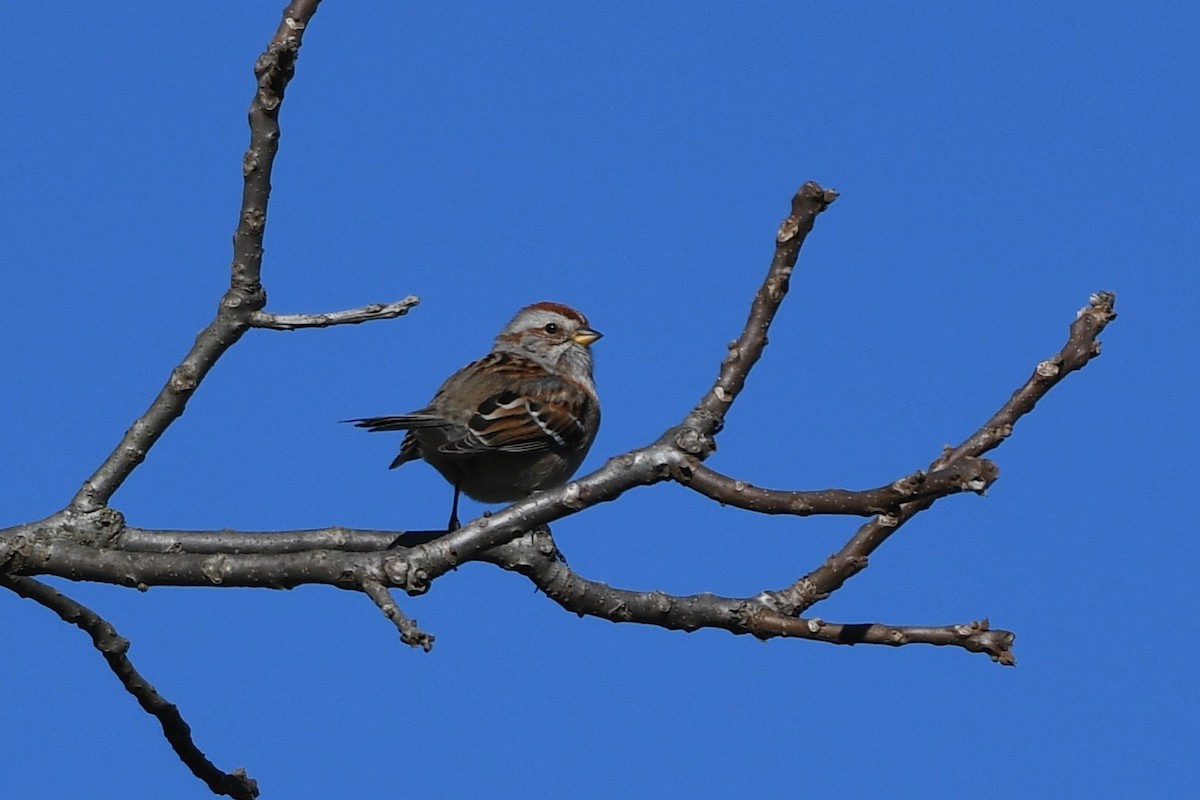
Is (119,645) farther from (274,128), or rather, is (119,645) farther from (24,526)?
(274,128)

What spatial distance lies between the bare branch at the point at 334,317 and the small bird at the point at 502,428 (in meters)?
2.14

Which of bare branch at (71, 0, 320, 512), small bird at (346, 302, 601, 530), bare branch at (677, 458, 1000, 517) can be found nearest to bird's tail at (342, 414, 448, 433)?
small bird at (346, 302, 601, 530)

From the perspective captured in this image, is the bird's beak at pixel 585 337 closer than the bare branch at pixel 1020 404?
No

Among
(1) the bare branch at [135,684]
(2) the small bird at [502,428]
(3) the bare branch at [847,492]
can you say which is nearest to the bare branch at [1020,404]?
(3) the bare branch at [847,492]

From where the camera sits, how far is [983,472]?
3.96 m

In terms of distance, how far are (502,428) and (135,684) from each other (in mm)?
3167

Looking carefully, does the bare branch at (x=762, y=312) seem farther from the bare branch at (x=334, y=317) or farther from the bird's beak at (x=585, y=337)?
the bird's beak at (x=585, y=337)

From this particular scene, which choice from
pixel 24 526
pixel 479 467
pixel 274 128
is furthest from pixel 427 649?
pixel 479 467

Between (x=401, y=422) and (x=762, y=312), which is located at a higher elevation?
(x=401, y=422)

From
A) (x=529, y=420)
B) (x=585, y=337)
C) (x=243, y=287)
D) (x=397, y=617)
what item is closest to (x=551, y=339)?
(x=585, y=337)

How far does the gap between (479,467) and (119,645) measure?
10.4 ft

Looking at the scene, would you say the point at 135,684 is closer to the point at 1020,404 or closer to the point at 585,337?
the point at 1020,404

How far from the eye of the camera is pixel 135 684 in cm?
566

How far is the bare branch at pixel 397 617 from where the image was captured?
418 centimetres
